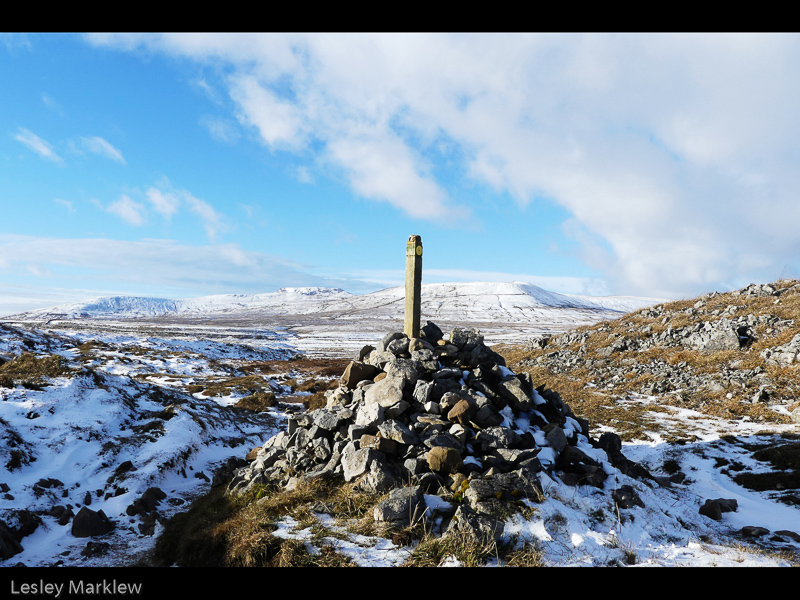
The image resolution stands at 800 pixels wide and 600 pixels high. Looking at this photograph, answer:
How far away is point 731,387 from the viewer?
18.0 m

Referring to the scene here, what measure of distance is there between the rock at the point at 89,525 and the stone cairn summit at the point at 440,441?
2800 mm

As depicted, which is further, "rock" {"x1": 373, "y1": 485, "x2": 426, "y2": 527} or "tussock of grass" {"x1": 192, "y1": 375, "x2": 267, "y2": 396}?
"tussock of grass" {"x1": 192, "y1": 375, "x2": 267, "y2": 396}

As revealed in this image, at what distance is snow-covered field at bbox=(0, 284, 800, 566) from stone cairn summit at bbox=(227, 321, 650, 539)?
0.63m

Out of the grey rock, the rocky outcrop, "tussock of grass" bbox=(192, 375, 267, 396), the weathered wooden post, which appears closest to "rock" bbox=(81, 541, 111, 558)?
the grey rock

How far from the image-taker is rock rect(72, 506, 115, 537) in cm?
866

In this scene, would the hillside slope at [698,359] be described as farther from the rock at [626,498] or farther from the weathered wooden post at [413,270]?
the weathered wooden post at [413,270]

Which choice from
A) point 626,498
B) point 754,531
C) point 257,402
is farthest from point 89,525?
point 754,531

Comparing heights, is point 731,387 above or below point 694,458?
above

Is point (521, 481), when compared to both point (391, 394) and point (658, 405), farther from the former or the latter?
point (658, 405)

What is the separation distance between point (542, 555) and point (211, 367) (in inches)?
1293

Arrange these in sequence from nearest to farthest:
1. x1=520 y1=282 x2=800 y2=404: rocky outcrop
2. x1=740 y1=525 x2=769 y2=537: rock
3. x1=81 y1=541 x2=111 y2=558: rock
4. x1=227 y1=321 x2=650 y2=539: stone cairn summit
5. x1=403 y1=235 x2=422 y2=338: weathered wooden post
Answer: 1. x1=227 y1=321 x2=650 y2=539: stone cairn summit
2. x1=81 y1=541 x2=111 y2=558: rock
3. x1=740 y1=525 x2=769 y2=537: rock
4. x1=403 y1=235 x2=422 y2=338: weathered wooden post
5. x1=520 y1=282 x2=800 y2=404: rocky outcrop

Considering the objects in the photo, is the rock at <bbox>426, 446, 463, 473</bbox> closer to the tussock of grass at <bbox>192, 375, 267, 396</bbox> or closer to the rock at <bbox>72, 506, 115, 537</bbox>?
the rock at <bbox>72, 506, 115, 537</bbox>

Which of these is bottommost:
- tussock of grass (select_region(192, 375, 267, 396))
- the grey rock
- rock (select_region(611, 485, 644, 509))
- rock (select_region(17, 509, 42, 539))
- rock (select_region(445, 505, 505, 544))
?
tussock of grass (select_region(192, 375, 267, 396))

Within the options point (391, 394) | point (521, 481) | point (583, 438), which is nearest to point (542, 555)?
point (521, 481)
